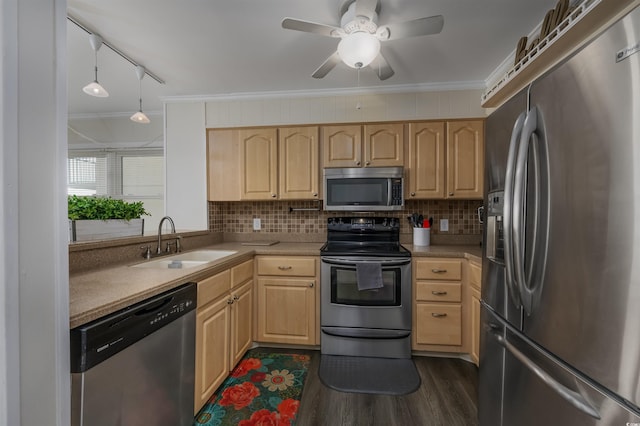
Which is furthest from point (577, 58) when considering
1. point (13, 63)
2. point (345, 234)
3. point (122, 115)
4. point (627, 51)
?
point (122, 115)

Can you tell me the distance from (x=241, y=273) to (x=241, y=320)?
36 cm

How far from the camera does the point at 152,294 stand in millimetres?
1154

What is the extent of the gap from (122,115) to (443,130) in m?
4.00

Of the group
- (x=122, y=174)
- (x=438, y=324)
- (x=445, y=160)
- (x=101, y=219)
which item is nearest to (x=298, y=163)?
(x=445, y=160)

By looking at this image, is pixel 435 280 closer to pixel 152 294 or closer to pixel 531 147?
pixel 531 147

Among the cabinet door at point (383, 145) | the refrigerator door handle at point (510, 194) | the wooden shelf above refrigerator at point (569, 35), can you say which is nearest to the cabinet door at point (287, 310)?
the cabinet door at point (383, 145)

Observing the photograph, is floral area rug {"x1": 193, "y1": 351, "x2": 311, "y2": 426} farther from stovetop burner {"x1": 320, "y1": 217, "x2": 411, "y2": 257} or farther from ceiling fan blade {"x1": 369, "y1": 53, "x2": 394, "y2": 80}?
ceiling fan blade {"x1": 369, "y1": 53, "x2": 394, "y2": 80}

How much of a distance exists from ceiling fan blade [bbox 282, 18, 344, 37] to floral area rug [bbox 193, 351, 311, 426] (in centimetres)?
217

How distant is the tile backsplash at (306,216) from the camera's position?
2.76m

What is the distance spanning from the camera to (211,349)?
64.5 inches

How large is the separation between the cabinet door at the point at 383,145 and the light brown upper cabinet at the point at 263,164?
50cm

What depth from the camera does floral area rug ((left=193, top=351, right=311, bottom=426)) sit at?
157cm

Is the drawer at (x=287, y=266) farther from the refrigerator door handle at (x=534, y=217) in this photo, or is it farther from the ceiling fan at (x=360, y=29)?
the refrigerator door handle at (x=534, y=217)

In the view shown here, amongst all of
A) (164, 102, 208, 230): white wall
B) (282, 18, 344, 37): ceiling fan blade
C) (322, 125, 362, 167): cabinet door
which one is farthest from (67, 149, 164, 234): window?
(282, 18, 344, 37): ceiling fan blade
